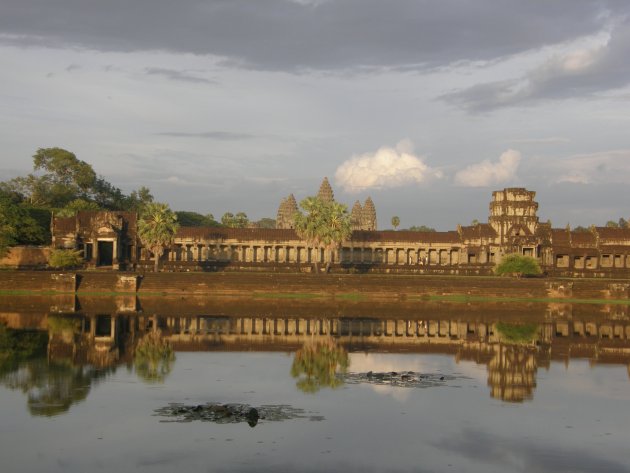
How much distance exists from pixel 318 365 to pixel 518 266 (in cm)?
3933

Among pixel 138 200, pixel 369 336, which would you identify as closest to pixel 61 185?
pixel 138 200

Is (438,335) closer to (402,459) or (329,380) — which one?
(329,380)

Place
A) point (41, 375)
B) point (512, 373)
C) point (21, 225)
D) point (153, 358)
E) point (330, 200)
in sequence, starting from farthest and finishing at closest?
point (330, 200)
point (21, 225)
point (153, 358)
point (512, 373)
point (41, 375)

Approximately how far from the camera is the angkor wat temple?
7412 centimetres

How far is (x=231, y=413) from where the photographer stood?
2131 cm

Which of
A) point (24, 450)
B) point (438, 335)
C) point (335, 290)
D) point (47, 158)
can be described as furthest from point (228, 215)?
point (24, 450)

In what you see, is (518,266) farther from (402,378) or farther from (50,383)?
(50,383)

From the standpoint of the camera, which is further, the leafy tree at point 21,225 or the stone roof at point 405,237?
the stone roof at point 405,237

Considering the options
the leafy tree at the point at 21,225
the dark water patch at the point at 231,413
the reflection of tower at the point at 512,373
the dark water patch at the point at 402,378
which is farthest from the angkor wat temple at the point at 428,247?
the dark water patch at the point at 231,413

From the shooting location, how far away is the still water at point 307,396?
18.1 m

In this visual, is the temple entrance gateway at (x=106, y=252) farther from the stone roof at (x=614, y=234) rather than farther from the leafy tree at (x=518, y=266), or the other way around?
the stone roof at (x=614, y=234)

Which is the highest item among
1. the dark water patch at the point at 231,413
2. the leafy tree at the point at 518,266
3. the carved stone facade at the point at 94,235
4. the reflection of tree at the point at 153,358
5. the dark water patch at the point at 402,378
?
the carved stone facade at the point at 94,235

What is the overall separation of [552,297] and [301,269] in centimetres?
2194

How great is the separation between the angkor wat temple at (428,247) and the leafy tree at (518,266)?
577 cm
